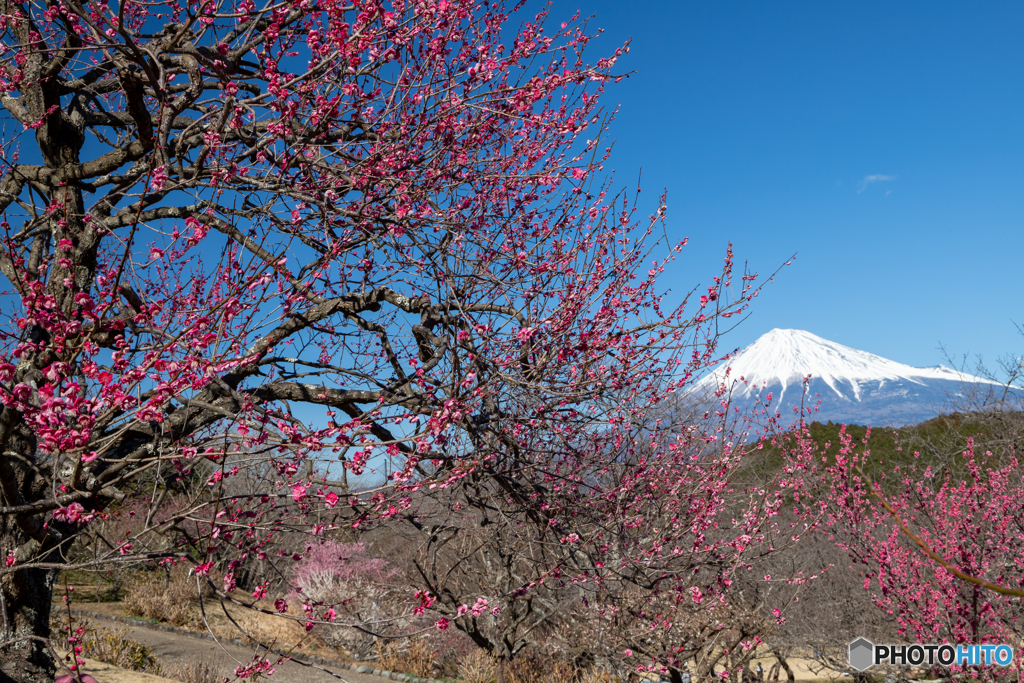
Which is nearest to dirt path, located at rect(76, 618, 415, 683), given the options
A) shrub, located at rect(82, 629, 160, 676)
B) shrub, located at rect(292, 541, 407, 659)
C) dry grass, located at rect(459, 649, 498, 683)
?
shrub, located at rect(82, 629, 160, 676)

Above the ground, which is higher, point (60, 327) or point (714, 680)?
point (60, 327)

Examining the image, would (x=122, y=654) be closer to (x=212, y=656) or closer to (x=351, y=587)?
(x=212, y=656)

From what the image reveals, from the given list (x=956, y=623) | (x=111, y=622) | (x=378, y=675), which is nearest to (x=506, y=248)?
(x=956, y=623)

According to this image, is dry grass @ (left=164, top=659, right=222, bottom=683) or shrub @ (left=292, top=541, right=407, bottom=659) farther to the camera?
shrub @ (left=292, top=541, right=407, bottom=659)

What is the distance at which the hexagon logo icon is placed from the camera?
10805 millimetres

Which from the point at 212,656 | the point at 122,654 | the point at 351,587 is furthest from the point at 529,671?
the point at 351,587

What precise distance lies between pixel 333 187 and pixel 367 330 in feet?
4.89

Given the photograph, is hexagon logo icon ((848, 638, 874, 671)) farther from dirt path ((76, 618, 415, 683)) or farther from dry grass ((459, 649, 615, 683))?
dirt path ((76, 618, 415, 683))

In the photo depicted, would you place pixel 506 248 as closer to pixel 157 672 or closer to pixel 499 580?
pixel 499 580

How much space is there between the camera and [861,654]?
37.5 ft

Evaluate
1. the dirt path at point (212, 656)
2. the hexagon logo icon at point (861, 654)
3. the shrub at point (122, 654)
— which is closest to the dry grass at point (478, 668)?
the dirt path at point (212, 656)

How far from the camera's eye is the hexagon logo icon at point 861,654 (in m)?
10.8

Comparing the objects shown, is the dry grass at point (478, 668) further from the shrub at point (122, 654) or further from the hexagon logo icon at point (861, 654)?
the hexagon logo icon at point (861, 654)

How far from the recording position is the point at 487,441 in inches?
169
